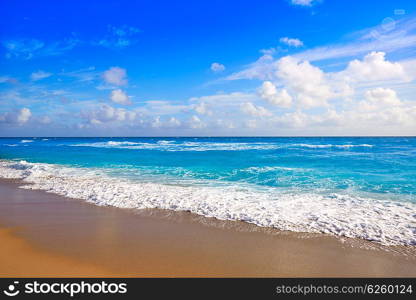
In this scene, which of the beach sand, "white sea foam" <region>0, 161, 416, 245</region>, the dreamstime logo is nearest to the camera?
the dreamstime logo

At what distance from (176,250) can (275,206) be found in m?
3.73

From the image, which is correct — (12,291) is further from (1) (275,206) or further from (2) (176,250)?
(1) (275,206)

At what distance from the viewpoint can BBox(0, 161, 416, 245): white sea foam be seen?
17.0 feet

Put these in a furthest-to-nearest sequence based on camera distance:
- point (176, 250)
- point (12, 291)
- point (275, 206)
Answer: point (275, 206) → point (176, 250) → point (12, 291)

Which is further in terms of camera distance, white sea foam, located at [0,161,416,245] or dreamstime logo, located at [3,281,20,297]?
white sea foam, located at [0,161,416,245]

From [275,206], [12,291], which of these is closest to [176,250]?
[12,291]

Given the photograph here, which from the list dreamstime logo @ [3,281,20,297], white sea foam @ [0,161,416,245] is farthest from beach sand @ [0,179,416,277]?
white sea foam @ [0,161,416,245]

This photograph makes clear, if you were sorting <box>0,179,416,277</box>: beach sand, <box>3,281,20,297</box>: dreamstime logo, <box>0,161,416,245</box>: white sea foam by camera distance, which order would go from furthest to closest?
<box>0,161,416,245</box>: white sea foam < <box>0,179,416,277</box>: beach sand < <box>3,281,20,297</box>: dreamstime logo

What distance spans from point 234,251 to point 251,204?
3.05 meters

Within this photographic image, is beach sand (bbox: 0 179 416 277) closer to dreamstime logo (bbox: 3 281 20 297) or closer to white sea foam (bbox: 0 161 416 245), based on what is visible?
dreamstime logo (bbox: 3 281 20 297)

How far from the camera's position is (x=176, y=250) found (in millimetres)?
4164

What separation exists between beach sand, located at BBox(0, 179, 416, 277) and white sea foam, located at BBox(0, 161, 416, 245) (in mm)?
458

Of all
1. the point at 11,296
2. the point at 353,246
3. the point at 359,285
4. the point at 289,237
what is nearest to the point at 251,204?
the point at 289,237

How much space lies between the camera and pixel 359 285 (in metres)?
3.27
